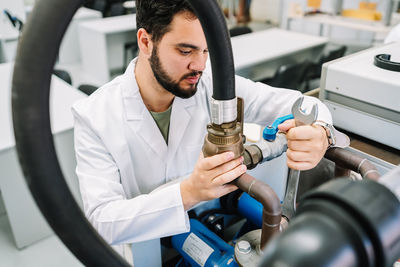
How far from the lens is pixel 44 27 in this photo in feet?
0.82

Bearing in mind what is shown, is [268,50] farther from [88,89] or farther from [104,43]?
[104,43]

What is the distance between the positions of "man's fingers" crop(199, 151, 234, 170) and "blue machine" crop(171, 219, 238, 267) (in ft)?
0.74

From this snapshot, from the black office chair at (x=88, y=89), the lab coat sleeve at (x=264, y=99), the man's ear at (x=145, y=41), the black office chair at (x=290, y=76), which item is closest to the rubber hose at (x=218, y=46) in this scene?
the man's ear at (x=145, y=41)

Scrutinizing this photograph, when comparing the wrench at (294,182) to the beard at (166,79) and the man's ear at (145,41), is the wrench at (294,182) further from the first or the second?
the man's ear at (145,41)

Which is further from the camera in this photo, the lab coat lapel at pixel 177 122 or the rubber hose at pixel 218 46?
the lab coat lapel at pixel 177 122

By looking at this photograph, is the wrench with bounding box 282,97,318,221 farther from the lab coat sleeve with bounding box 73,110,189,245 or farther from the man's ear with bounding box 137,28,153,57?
the man's ear with bounding box 137,28,153,57

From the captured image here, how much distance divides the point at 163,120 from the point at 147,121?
0.08m

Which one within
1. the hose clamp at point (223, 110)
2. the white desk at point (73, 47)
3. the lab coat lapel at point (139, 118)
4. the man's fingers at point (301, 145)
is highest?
the hose clamp at point (223, 110)

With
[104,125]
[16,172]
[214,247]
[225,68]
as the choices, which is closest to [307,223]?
[225,68]

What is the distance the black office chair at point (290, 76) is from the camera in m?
2.37

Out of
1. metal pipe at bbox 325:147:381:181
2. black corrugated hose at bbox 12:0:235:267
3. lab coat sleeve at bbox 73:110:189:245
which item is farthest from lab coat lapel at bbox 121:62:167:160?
black corrugated hose at bbox 12:0:235:267

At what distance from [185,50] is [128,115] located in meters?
0.28

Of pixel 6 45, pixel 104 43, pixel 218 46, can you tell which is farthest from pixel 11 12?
pixel 218 46

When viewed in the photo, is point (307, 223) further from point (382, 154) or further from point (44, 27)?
point (382, 154)
